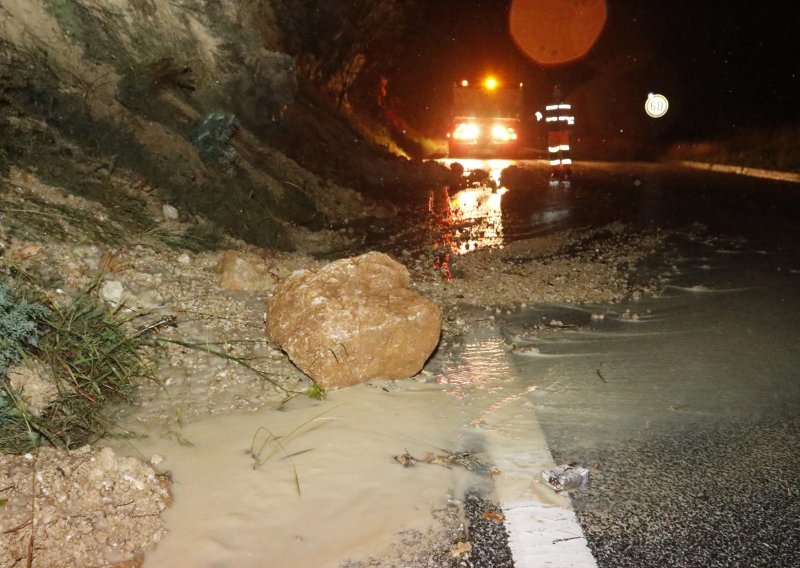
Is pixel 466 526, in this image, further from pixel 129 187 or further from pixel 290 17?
pixel 290 17

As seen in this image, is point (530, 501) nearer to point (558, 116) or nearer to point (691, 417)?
point (691, 417)

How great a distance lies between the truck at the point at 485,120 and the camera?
20.8m

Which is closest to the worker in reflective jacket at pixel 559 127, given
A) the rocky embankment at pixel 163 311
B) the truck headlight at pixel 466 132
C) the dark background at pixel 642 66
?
the rocky embankment at pixel 163 311

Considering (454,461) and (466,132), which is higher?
(466,132)

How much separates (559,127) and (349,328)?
1046 centimetres

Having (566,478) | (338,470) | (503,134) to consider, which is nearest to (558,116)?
(503,134)

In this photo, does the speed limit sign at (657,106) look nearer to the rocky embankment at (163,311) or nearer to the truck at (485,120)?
the truck at (485,120)

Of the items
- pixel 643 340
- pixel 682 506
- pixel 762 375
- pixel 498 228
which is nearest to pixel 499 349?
pixel 643 340

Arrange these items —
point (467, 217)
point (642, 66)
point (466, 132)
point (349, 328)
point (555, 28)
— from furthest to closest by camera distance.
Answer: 1. point (555, 28)
2. point (642, 66)
3. point (466, 132)
4. point (467, 217)
5. point (349, 328)

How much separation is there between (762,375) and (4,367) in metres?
4.43

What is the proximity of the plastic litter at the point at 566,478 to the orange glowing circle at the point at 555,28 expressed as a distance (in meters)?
40.5

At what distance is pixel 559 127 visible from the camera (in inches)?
522

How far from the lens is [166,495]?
2.81m

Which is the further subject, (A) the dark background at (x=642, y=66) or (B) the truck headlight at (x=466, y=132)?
(A) the dark background at (x=642, y=66)
